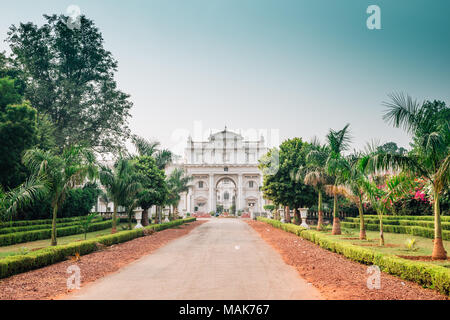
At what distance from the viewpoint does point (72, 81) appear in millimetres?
29844

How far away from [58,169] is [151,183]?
13.5 metres

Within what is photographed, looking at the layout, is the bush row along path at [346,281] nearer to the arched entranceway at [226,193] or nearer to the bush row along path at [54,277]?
the bush row along path at [54,277]

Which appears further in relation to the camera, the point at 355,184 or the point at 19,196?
the point at 355,184

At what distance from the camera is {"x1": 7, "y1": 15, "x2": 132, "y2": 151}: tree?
1121 inches

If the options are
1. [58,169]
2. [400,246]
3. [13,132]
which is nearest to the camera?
[58,169]

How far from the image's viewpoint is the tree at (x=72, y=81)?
93.4 feet

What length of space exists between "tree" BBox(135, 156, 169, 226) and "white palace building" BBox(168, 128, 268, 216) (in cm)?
4829

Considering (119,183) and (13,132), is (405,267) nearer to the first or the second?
(119,183)

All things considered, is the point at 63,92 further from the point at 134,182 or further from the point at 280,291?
the point at 280,291

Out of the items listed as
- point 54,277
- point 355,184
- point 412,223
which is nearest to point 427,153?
point 355,184

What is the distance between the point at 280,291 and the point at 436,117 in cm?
776

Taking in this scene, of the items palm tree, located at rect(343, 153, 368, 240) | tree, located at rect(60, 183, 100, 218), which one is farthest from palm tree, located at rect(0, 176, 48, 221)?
tree, located at rect(60, 183, 100, 218)

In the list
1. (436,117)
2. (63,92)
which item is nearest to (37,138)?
(63,92)
